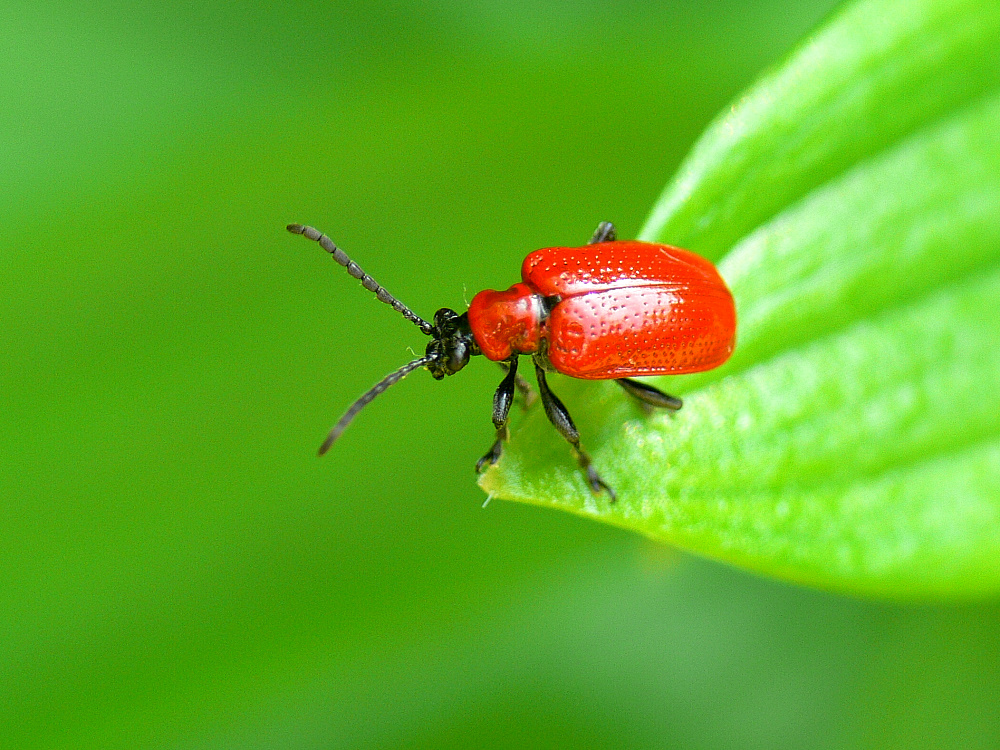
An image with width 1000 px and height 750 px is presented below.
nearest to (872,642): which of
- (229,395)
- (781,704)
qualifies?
(781,704)

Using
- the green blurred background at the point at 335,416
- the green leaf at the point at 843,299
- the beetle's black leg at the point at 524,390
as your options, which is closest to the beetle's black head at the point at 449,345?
the beetle's black leg at the point at 524,390

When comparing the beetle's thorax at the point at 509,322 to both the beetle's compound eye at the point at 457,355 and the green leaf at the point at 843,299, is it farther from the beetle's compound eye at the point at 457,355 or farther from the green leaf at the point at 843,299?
the green leaf at the point at 843,299

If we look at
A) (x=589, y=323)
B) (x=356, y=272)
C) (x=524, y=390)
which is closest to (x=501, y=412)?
(x=524, y=390)

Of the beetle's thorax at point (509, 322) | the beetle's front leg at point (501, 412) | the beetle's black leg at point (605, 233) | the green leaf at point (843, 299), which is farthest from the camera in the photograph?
the beetle's black leg at point (605, 233)

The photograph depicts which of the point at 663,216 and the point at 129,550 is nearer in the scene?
the point at 663,216

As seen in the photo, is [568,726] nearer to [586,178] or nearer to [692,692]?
[692,692]

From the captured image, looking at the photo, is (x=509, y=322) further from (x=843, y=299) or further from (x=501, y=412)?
(x=843, y=299)
